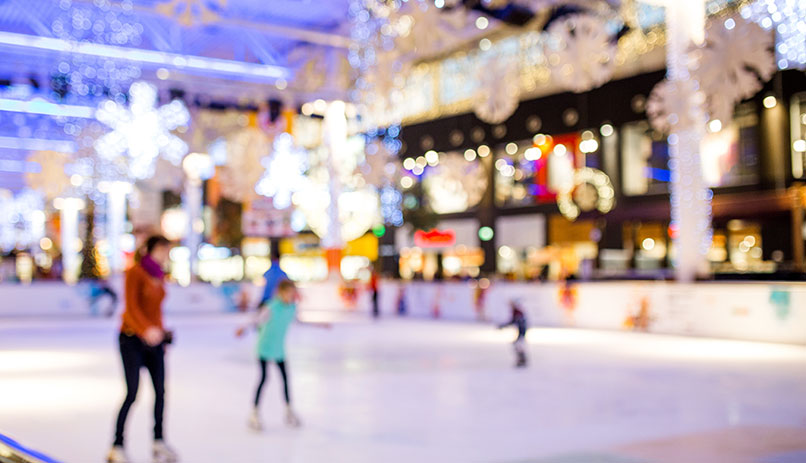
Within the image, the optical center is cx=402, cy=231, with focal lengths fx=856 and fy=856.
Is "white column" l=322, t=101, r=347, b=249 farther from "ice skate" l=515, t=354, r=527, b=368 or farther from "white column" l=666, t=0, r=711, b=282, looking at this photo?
"ice skate" l=515, t=354, r=527, b=368

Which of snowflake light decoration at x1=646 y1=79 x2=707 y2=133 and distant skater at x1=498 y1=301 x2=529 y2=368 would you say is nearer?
distant skater at x1=498 y1=301 x2=529 y2=368

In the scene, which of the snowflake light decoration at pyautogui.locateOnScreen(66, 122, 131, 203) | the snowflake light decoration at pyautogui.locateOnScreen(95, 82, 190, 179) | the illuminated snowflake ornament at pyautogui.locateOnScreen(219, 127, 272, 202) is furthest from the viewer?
the illuminated snowflake ornament at pyautogui.locateOnScreen(219, 127, 272, 202)

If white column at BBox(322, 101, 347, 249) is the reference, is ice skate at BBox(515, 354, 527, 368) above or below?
below

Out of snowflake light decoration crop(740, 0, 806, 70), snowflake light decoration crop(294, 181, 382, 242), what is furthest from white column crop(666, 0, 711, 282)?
snowflake light decoration crop(294, 181, 382, 242)

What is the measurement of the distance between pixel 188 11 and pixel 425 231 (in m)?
17.6

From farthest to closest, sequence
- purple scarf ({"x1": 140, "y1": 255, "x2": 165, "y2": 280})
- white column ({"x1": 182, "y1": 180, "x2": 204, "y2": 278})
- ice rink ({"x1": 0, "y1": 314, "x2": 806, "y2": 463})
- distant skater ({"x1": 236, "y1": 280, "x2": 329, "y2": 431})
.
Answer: white column ({"x1": 182, "y1": 180, "x2": 204, "y2": 278}) < distant skater ({"x1": 236, "y1": 280, "x2": 329, "y2": 431}) < ice rink ({"x1": 0, "y1": 314, "x2": 806, "y2": 463}) < purple scarf ({"x1": 140, "y1": 255, "x2": 165, "y2": 280})

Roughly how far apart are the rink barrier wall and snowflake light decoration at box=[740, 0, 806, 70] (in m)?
3.79

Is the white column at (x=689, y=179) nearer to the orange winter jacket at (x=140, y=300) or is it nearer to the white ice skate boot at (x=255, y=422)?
the white ice skate boot at (x=255, y=422)

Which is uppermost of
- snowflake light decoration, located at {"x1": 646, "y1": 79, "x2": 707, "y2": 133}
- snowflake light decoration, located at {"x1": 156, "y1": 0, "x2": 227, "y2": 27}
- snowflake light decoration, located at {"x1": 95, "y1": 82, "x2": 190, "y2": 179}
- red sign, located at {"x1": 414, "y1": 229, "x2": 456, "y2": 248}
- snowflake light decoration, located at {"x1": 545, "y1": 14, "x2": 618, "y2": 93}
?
snowflake light decoration, located at {"x1": 156, "y1": 0, "x2": 227, "y2": 27}

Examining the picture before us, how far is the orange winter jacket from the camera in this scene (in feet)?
16.4

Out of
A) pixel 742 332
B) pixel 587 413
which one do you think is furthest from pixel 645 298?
pixel 587 413

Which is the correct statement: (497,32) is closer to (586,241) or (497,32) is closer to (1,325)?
(586,241)

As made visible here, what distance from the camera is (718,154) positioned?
23266 millimetres

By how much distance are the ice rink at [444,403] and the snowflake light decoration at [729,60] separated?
3.28 m
